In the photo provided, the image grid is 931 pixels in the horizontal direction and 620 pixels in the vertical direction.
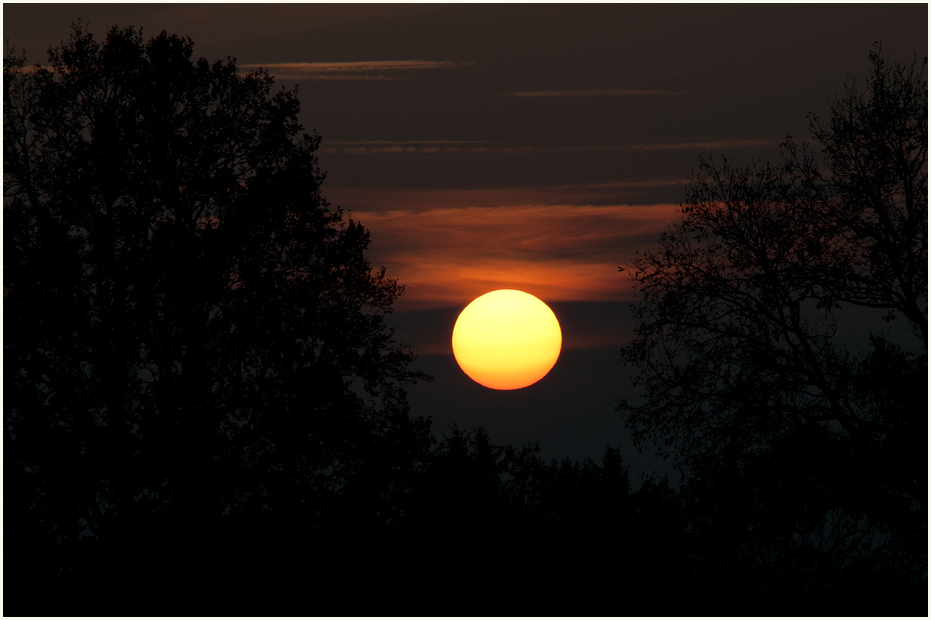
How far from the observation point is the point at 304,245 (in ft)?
61.8

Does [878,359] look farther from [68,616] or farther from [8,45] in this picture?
[8,45]

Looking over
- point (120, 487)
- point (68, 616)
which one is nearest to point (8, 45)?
point (120, 487)

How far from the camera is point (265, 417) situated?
17.3 meters

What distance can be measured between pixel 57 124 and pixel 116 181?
2.02 meters

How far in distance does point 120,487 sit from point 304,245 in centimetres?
615

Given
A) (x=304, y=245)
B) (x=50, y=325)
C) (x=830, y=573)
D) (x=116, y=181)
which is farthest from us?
(x=304, y=245)

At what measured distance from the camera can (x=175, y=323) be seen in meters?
17.4

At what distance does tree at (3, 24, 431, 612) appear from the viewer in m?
16.4

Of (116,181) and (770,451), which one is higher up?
(116,181)

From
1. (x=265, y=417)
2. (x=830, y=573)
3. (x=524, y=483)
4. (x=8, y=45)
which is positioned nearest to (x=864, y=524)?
(x=830, y=573)

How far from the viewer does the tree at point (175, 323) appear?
647 inches

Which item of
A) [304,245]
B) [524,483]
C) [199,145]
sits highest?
[199,145]

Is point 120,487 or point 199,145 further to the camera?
point 199,145

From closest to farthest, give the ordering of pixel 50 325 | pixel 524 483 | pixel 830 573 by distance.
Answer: pixel 830 573 < pixel 50 325 < pixel 524 483
